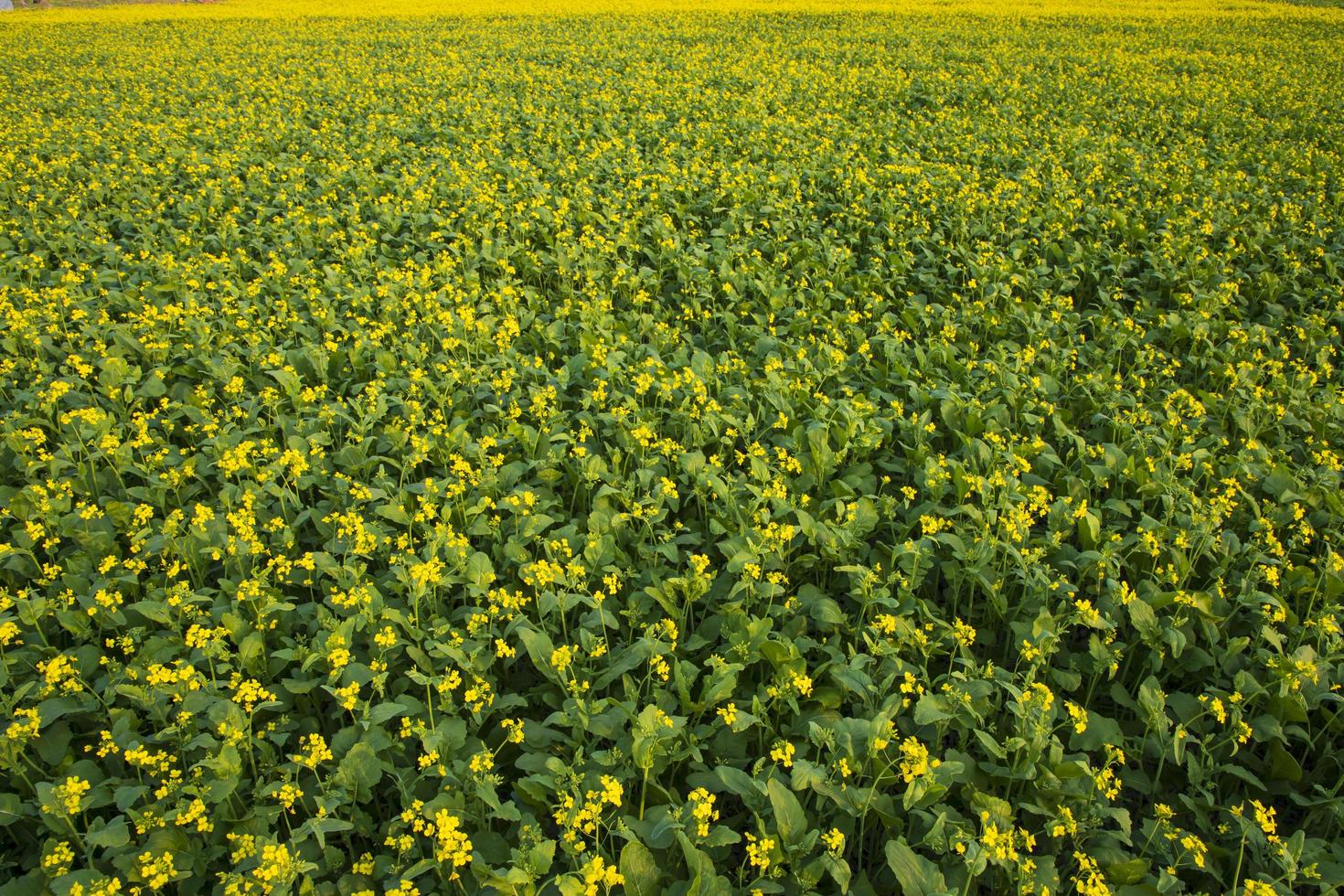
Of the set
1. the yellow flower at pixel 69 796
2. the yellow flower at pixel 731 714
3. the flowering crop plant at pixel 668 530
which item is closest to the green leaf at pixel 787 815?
the flowering crop plant at pixel 668 530

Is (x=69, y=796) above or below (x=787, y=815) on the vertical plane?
above

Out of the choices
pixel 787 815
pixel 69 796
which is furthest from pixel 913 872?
pixel 69 796

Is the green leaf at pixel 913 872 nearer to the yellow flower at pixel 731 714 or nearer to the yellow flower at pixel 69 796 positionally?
the yellow flower at pixel 731 714

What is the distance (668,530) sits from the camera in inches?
154

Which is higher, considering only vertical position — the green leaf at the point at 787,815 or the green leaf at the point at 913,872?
the green leaf at the point at 787,815

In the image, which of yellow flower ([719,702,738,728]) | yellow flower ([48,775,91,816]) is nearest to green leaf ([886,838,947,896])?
yellow flower ([719,702,738,728])

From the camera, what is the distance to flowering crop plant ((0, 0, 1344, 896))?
268 centimetres

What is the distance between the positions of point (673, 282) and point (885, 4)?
1125 inches

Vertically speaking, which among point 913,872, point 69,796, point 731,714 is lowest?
point 913,872

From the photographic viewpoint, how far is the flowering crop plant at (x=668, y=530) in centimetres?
268

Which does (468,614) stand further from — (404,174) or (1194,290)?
(404,174)

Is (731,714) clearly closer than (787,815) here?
No

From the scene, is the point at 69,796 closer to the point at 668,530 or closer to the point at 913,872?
the point at 668,530

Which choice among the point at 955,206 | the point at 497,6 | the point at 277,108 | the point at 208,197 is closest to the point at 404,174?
the point at 208,197
